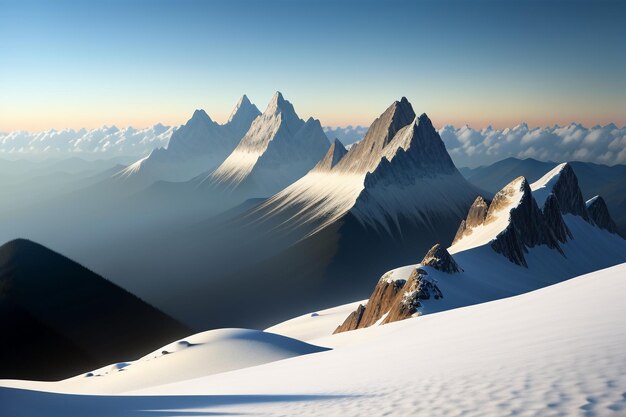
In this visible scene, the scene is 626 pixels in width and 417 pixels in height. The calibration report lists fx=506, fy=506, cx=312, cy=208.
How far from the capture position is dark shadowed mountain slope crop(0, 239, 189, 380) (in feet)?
373

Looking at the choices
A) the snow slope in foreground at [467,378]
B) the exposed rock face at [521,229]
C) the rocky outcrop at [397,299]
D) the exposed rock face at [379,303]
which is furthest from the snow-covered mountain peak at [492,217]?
the snow slope in foreground at [467,378]

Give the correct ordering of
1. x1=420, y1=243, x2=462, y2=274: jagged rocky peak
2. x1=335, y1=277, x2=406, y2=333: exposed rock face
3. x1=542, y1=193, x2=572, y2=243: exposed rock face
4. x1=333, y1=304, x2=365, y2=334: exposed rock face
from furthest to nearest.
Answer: x1=542, y1=193, x2=572, y2=243: exposed rock face < x1=333, y1=304, x2=365, y2=334: exposed rock face < x1=420, y1=243, x2=462, y2=274: jagged rocky peak < x1=335, y1=277, x2=406, y2=333: exposed rock face

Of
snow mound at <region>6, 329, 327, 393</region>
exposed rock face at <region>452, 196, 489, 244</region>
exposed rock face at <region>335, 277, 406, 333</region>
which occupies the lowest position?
exposed rock face at <region>335, 277, 406, 333</region>

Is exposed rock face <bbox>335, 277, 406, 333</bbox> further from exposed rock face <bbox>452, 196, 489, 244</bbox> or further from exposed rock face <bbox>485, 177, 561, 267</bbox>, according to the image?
exposed rock face <bbox>452, 196, 489, 244</bbox>

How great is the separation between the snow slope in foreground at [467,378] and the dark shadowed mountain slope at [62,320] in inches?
3946

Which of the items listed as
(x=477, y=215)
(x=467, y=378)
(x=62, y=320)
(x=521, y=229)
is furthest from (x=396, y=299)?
(x=477, y=215)

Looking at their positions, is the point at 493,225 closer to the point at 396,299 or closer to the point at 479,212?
the point at 479,212

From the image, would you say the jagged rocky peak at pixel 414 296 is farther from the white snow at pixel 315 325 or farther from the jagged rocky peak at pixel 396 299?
the white snow at pixel 315 325

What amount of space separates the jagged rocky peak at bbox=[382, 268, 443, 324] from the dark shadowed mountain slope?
70537mm

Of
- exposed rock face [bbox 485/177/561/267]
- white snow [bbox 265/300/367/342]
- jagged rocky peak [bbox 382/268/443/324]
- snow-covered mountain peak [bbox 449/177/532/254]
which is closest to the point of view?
jagged rocky peak [bbox 382/268/443/324]

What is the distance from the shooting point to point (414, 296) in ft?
292

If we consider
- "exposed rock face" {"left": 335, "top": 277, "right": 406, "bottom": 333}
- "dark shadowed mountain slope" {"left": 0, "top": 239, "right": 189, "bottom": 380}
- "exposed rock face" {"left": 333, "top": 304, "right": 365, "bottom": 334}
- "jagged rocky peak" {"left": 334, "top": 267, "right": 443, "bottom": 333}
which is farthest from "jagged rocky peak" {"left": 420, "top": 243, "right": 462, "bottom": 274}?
"dark shadowed mountain slope" {"left": 0, "top": 239, "right": 189, "bottom": 380}

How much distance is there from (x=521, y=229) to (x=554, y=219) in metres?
29.3

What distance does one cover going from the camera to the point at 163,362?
58531mm
